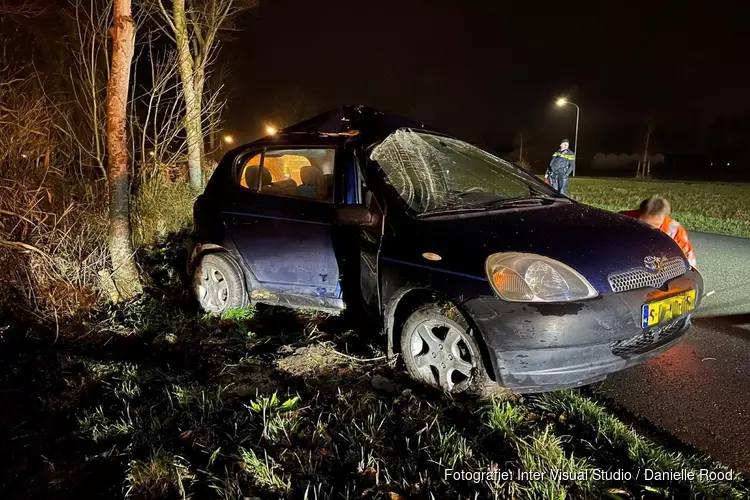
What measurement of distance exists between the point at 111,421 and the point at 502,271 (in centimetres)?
234

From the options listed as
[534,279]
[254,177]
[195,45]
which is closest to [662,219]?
[534,279]

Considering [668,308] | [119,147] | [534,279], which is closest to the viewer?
[534,279]

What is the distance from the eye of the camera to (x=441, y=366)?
296 cm

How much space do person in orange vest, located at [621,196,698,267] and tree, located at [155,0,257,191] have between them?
5.98 m

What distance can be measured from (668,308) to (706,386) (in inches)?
31.7

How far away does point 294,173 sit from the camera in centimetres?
432

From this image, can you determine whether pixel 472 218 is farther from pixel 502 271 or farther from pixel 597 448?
pixel 597 448

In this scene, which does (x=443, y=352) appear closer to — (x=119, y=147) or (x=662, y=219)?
(x=662, y=219)

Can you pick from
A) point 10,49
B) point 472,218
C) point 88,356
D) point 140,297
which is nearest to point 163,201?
point 140,297

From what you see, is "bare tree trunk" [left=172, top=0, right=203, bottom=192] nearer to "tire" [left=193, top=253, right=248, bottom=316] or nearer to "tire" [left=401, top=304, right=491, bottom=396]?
"tire" [left=193, top=253, right=248, bottom=316]

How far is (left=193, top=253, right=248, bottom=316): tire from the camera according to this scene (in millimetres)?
4406

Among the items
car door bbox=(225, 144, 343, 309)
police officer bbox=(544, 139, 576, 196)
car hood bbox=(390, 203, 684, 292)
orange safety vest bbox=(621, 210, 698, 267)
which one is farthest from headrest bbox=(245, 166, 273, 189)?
police officer bbox=(544, 139, 576, 196)

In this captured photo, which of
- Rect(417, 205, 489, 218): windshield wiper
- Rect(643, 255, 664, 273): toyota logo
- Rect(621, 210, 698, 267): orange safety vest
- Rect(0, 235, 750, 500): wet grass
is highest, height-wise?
Rect(417, 205, 489, 218): windshield wiper

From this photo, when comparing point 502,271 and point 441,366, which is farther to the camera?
point 441,366
